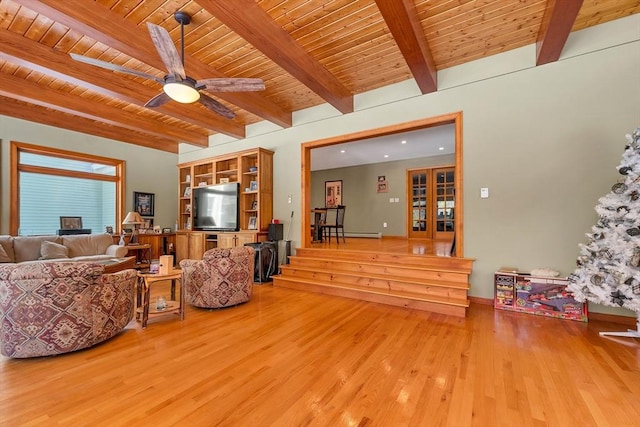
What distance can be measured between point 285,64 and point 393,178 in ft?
20.4

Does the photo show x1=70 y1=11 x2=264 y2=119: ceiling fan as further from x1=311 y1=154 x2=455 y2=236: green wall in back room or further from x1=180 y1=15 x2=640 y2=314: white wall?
x1=311 y1=154 x2=455 y2=236: green wall in back room

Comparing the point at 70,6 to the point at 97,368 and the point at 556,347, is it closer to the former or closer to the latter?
the point at 97,368

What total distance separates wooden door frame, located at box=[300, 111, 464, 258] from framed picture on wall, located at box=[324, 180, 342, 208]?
4520mm

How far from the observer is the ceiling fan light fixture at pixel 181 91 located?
2781mm

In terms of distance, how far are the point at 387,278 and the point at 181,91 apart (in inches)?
134

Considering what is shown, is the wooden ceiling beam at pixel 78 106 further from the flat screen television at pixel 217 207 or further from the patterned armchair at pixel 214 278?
the patterned armchair at pixel 214 278

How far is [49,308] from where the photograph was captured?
217cm

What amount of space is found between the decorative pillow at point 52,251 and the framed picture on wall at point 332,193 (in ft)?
23.2

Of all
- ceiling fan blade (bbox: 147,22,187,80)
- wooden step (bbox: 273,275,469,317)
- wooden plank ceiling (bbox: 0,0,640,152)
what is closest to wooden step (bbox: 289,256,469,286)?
wooden step (bbox: 273,275,469,317)

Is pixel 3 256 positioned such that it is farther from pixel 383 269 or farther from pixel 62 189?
pixel 383 269

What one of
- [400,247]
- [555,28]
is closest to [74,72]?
[555,28]

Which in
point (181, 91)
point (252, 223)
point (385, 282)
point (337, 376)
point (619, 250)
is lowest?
point (337, 376)

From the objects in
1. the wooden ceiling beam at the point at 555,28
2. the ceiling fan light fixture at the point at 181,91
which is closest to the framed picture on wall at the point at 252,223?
the ceiling fan light fixture at the point at 181,91

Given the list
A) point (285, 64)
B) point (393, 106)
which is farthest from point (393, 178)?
point (285, 64)
